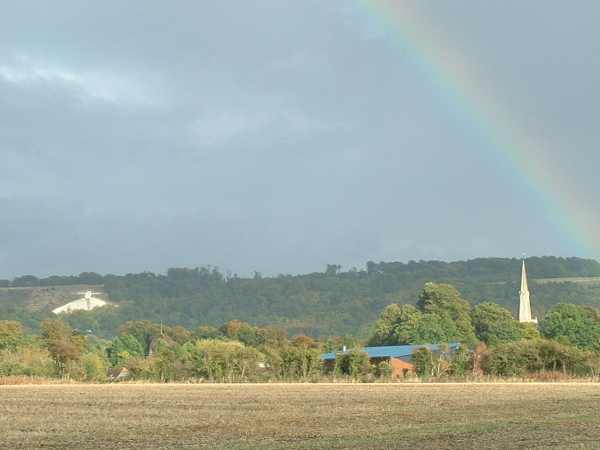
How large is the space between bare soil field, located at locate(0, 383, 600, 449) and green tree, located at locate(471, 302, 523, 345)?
328ft

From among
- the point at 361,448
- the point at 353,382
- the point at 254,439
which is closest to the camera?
the point at 361,448

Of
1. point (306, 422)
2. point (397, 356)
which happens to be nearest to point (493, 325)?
point (397, 356)

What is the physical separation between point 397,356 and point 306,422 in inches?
3687

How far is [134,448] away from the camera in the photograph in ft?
104

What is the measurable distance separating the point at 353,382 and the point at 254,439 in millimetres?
67995

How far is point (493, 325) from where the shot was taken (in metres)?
167

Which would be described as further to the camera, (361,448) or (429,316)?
(429,316)

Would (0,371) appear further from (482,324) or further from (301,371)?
(482,324)

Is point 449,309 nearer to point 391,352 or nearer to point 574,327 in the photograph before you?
point 574,327

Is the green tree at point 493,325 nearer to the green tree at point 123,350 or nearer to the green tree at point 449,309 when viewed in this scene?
the green tree at point 449,309

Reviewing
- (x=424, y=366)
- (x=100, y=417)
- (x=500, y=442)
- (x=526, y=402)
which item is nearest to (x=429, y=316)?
(x=424, y=366)

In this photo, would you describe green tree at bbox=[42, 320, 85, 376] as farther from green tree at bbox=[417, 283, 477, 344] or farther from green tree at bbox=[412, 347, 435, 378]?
green tree at bbox=[417, 283, 477, 344]

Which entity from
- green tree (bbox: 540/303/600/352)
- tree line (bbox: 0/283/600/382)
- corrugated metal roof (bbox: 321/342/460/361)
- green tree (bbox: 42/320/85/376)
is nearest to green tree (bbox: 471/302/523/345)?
Answer: green tree (bbox: 540/303/600/352)

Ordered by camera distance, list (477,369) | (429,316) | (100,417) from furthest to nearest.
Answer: (429,316) → (477,369) → (100,417)
